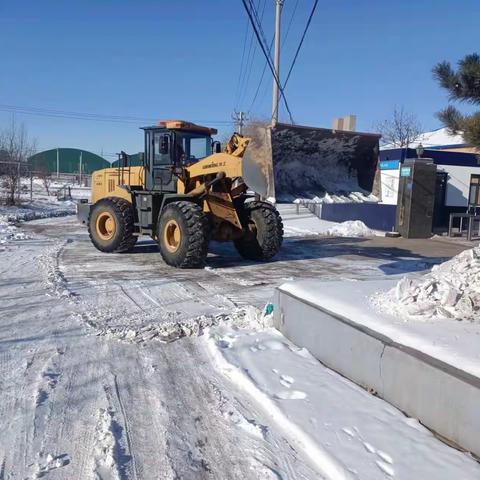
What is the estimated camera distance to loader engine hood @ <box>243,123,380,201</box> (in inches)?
297

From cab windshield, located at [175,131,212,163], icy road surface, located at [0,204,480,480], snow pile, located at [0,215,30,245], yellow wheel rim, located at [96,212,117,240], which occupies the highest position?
cab windshield, located at [175,131,212,163]

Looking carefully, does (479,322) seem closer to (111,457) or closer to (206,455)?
(206,455)

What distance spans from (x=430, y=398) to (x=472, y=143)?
15.8 ft

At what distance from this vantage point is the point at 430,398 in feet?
11.2

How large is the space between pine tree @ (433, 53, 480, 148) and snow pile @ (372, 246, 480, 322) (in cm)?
290

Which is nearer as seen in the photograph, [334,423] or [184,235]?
[334,423]

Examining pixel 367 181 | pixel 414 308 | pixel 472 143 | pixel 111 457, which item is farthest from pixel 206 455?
pixel 367 181

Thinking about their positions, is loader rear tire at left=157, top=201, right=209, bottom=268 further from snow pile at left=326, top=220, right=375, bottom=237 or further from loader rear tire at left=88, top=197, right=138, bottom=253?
snow pile at left=326, top=220, right=375, bottom=237

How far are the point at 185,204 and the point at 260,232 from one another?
191 centimetres

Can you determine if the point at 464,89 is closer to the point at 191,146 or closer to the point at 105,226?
the point at 191,146

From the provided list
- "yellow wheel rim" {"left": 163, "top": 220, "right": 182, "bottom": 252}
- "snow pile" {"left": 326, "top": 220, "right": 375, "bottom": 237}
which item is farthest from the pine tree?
"snow pile" {"left": 326, "top": 220, "right": 375, "bottom": 237}

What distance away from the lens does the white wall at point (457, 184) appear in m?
19.7

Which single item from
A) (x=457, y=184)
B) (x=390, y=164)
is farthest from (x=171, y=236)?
(x=457, y=184)

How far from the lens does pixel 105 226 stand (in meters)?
12.1
